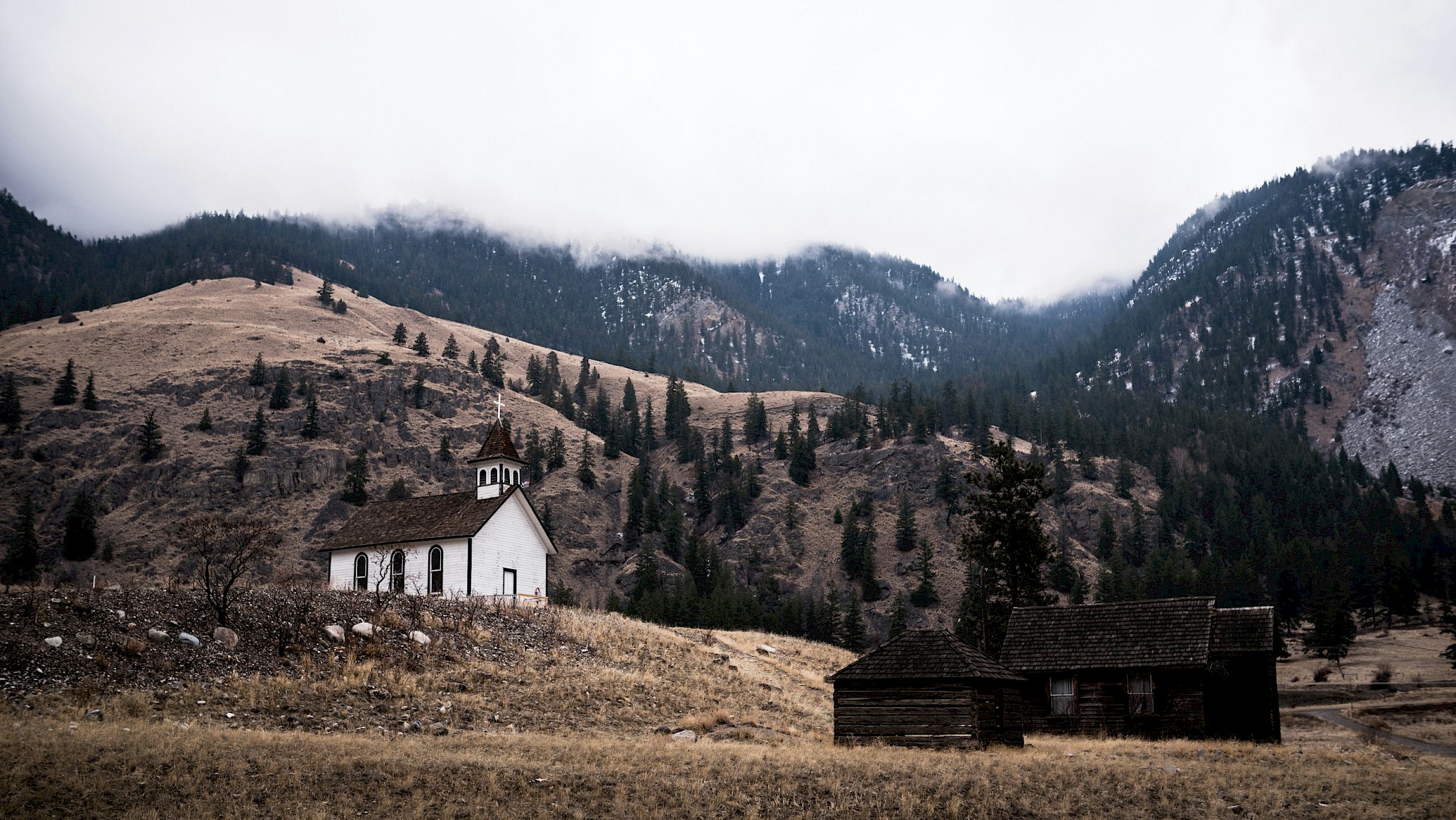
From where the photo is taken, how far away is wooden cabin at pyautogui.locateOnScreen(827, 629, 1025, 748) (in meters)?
31.2

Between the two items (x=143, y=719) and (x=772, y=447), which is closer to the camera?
(x=143, y=719)

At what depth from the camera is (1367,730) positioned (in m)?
45.2

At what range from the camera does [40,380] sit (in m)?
122

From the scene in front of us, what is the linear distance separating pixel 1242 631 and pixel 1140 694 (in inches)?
197

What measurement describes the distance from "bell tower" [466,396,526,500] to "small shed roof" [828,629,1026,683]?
83.0 feet

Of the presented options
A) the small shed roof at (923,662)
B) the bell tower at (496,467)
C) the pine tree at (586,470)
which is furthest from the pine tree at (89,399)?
the small shed roof at (923,662)

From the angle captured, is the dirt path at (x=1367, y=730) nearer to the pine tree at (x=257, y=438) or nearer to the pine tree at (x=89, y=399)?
the pine tree at (x=257, y=438)

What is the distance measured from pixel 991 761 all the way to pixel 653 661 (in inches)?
693

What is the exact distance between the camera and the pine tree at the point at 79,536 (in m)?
97.1

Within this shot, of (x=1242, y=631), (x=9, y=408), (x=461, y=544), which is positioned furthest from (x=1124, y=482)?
(x=9, y=408)

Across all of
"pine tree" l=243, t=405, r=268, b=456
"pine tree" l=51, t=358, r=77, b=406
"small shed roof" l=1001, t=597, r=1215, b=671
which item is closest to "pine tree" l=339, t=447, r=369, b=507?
"pine tree" l=243, t=405, r=268, b=456

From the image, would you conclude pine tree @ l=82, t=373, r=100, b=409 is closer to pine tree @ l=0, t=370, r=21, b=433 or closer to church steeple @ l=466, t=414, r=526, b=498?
pine tree @ l=0, t=370, r=21, b=433

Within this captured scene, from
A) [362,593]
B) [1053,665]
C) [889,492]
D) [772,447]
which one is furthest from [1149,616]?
[772,447]

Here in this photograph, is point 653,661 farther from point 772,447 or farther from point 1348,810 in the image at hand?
point 772,447
